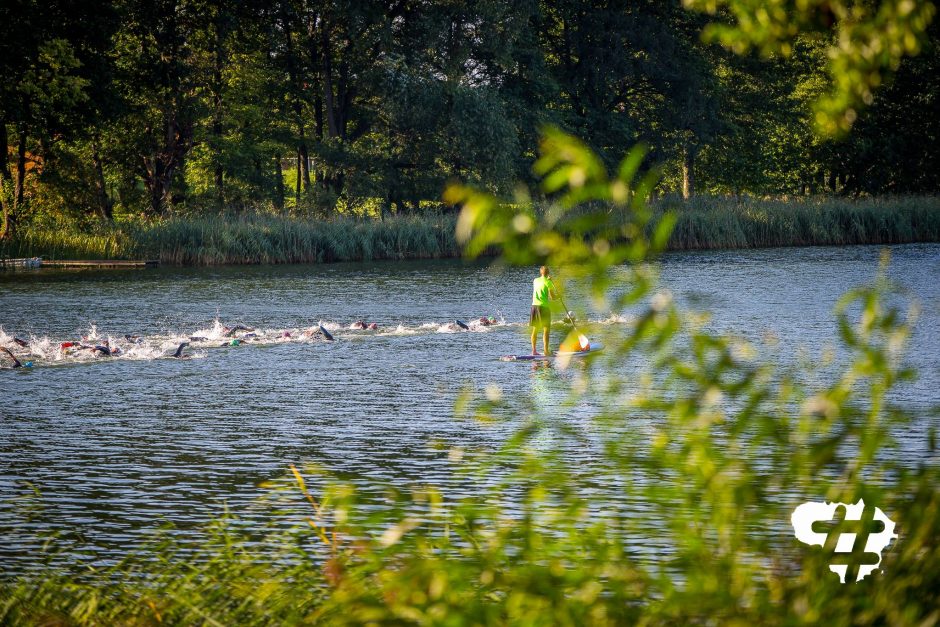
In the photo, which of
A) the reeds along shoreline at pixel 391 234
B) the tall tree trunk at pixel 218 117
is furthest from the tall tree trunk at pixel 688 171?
the tall tree trunk at pixel 218 117

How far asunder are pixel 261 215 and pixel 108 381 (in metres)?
33.8

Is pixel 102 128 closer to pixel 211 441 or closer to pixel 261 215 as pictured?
pixel 261 215

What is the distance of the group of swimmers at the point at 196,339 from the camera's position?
21.1 meters

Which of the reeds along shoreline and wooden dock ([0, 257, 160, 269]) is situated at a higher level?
the reeds along shoreline

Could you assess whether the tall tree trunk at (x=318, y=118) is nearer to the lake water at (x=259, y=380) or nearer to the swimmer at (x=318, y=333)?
the lake water at (x=259, y=380)

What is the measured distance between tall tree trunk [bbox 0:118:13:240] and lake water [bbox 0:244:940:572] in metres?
10.1

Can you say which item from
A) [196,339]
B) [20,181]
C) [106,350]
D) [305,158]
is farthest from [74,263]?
[106,350]

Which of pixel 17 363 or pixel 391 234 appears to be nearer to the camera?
pixel 17 363

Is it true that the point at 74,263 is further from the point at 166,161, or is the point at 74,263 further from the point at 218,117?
the point at 218,117

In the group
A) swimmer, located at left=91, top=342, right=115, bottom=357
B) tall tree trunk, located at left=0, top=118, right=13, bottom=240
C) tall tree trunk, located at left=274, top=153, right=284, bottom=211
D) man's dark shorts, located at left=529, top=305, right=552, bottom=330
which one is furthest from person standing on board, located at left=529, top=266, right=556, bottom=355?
tall tree trunk, located at left=274, top=153, right=284, bottom=211

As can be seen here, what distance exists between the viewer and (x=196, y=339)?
926 inches

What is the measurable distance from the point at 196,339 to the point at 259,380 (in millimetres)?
5203

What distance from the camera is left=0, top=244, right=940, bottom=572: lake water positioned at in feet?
35.7

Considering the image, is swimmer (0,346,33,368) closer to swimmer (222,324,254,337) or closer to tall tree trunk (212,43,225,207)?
swimmer (222,324,254,337)
